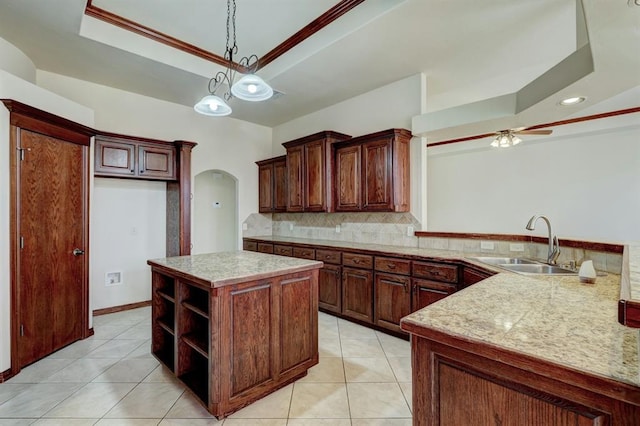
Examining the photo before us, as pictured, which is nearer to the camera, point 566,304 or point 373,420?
point 566,304

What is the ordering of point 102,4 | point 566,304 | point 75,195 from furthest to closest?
1. point 75,195
2. point 102,4
3. point 566,304

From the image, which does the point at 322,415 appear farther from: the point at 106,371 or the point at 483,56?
the point at 483,56

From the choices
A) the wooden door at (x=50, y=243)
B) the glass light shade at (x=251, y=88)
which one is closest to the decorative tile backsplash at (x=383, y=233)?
the glass light shade at (x=251, y=88)

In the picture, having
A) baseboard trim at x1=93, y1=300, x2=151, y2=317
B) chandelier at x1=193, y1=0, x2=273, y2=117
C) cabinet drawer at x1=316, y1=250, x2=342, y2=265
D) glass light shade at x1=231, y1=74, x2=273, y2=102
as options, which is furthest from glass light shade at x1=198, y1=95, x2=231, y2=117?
baseboard trim at x1=93, y1=300, x2=151, y2=317

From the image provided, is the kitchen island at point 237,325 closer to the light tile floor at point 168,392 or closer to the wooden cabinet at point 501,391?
the light tile floor at point 168,392

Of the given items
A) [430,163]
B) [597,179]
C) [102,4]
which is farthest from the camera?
[430,163]

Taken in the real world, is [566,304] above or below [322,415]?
above

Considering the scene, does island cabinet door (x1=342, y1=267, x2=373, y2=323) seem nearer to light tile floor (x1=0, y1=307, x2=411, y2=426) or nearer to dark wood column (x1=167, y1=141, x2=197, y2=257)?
light tile floor (x1=0, y1=307, x2=411, y2=426)

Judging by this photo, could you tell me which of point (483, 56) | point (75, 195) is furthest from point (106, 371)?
point (483, 56)

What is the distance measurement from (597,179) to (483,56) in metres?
3.08

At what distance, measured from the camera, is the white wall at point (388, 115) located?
145 inches

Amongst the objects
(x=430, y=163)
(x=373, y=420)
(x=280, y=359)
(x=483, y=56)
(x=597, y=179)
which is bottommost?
(x=373, y=420)

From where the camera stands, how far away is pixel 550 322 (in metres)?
1.13

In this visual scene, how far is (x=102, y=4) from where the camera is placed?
275 centimetres
